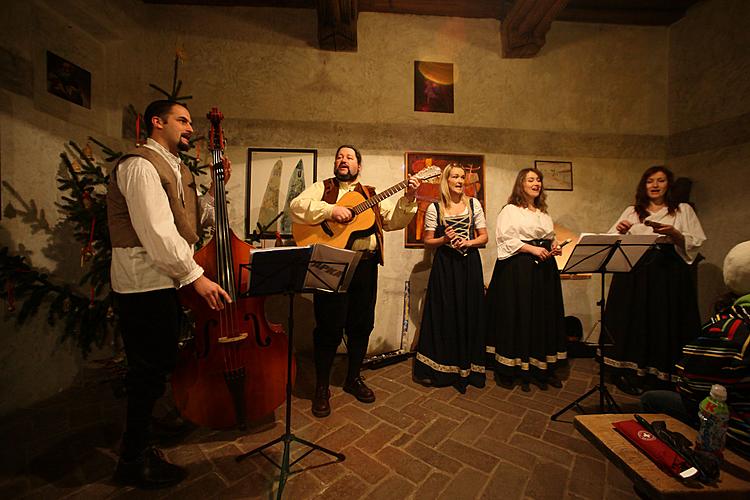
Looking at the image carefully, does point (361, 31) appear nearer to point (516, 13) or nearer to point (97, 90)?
point (516, 13)

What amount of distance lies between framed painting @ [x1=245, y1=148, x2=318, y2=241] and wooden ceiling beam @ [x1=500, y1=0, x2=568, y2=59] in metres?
3.09

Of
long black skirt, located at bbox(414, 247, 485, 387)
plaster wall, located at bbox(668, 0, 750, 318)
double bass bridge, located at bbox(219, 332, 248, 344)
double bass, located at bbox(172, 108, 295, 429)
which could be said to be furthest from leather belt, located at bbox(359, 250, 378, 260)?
plaster wall, located at bbox(668, 0, 750, 318)

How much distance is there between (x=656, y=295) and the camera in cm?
277

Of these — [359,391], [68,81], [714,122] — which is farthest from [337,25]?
[714,122]

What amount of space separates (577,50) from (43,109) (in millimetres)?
5902

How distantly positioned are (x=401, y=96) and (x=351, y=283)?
262 centimetres

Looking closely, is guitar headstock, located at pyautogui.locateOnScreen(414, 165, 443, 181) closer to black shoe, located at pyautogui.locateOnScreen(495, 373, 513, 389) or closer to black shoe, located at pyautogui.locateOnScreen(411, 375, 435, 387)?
black shoe, located at pyautogui.locateOnScreen(411, 375, 435, 387)

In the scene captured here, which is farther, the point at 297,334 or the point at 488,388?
the point at 297,334

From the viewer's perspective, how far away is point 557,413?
2322mm

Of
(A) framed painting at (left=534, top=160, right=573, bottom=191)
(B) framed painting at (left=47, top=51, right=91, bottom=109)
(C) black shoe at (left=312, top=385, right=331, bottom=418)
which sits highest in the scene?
(B) framed painting at (left=47, top=51, right=91, bottom=109)

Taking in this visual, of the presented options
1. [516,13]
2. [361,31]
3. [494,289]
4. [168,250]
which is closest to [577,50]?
[516,13]

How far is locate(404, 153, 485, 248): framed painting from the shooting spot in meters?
3.75

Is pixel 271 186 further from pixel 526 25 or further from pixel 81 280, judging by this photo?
pixel 526 25

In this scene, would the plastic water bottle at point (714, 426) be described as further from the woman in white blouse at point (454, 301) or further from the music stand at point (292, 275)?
the woman in white blouse at point (454, 301)
